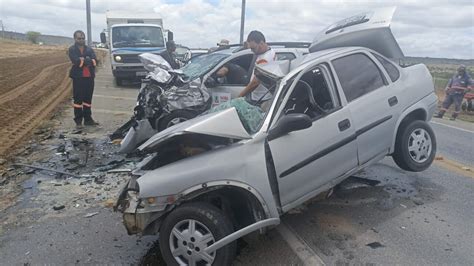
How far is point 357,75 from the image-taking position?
15.6 feet

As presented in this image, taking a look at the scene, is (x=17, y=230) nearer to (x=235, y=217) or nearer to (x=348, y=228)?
(x=235, y=217)

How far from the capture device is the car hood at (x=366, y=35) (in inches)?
203

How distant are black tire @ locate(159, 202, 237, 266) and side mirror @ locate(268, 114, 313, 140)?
0.82m

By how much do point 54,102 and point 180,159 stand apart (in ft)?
32.8

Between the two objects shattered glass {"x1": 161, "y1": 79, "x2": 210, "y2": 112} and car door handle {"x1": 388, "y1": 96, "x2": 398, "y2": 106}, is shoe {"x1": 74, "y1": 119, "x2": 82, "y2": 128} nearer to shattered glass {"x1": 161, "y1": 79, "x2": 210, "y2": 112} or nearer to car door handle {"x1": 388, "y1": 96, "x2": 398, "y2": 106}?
shattered glass {"x1": 161, "y1": 79, "x2": 210, "y2": 112}

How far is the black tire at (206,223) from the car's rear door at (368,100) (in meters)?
1.78

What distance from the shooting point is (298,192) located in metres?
3.83

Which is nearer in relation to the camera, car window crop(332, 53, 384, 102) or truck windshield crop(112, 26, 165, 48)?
car window crop(332, 53, 384, 102)

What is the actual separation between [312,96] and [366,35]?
57.7 inches

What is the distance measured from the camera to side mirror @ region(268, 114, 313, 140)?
3.64 m

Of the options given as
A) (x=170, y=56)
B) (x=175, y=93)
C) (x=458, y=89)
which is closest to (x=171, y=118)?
(x=175, y=93)

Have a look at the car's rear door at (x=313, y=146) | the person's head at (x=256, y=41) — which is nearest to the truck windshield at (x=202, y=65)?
the person's head at (x=256, y=41)

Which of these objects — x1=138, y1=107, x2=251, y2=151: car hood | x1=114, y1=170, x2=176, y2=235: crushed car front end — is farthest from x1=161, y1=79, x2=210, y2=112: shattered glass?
x1=114, y1=170, x2=176, y2=235: crushed car front end

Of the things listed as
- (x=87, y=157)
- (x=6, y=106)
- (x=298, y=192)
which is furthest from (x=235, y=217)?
(x=6, y=106)
